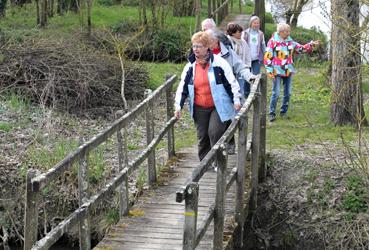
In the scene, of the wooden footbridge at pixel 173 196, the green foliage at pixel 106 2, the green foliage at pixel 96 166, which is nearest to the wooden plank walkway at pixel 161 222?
the wooden footbridge at pixel 173 196

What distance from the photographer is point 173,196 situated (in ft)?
26.6

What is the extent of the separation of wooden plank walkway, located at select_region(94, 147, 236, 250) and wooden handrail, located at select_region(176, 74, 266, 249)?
0.27 metres

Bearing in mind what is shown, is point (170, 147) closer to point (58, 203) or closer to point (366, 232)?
point (58, 203)

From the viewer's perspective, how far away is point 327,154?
999 centimetres

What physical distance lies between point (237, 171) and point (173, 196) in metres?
0.89

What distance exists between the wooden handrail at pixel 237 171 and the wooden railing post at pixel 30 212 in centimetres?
111

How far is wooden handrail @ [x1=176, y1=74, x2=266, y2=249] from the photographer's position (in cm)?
573

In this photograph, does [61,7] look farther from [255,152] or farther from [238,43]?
[255,152]

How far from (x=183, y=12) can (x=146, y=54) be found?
17.2 feet

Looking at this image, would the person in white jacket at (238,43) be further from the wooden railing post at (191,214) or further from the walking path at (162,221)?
the wooden railing post at (191,214)

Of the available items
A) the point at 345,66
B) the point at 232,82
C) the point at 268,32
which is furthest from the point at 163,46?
the point at 232,82

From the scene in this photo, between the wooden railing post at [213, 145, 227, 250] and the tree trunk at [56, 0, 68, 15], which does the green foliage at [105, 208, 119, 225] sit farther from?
the tree trunk at [56, 0, 68, 15]

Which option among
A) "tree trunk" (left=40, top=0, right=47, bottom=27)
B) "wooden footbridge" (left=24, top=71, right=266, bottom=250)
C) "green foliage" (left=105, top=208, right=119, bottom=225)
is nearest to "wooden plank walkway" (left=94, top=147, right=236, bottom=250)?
"wooden footbridge" (left=24, top=71, right=266, bottom=250)

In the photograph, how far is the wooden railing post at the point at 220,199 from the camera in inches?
254
